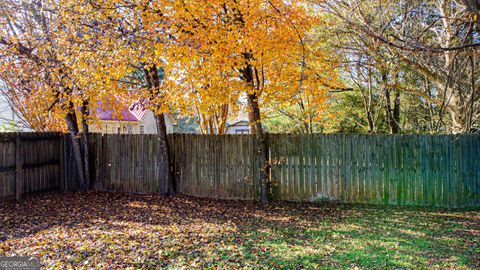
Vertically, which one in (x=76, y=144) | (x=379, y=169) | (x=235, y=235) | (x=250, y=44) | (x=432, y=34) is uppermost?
(x=432, y=34)

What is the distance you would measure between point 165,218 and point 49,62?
14.0 feet

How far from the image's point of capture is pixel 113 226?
6395mm

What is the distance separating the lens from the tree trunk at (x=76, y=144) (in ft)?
33.1

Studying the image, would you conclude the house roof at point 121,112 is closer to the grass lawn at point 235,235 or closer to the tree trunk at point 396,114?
the grass lawn at point 235,235

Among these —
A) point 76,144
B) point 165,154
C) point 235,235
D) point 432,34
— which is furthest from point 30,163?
point 432,34

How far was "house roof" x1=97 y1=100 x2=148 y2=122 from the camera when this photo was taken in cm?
922

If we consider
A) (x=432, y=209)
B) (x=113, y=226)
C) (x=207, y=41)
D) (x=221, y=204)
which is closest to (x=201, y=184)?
(x=221, y=204)

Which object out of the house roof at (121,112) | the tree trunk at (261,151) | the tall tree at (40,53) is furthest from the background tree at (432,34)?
the tall tree at (40,53)

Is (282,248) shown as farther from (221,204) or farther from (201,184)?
(201,184)

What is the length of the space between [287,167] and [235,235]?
3324 millimetres

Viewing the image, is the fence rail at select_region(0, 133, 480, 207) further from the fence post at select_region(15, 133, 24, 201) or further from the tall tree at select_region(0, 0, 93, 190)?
the tall tree at select_region(0, 0, 93, 190)

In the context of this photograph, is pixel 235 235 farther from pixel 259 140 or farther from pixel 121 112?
pixel 121 112

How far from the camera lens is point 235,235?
571 cm

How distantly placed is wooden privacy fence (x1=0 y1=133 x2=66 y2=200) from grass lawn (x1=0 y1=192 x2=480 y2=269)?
582 millimetres
